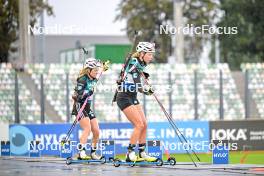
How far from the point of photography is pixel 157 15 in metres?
64.4

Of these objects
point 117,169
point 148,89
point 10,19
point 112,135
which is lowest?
point 117,169

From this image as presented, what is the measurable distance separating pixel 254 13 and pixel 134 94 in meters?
44.5

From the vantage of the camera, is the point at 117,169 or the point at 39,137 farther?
the point at 39,137

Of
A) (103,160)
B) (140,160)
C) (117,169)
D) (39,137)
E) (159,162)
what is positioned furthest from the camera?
(39,137)

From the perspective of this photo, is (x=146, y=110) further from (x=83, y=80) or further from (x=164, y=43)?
(x=164, y=43)

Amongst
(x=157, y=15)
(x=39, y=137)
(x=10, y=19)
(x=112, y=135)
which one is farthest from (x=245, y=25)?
(x=39, y=137)

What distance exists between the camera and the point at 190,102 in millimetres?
32156

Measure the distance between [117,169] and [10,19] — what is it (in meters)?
22.7

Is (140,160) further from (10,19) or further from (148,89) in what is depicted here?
(10,19)

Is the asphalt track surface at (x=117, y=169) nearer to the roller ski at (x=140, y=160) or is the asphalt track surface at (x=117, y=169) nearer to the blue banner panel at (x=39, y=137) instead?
the roller ski at (x=140, y=160)

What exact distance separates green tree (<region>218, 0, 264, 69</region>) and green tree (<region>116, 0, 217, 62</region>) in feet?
4.39

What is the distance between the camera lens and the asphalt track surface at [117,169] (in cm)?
1758

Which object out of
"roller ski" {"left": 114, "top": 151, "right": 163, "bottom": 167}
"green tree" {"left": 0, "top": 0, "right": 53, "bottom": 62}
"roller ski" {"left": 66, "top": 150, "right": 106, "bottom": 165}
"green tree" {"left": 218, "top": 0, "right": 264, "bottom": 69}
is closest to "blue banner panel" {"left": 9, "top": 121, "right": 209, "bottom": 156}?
"roller ski" {"left": 66, "top": 150, "right": 106, "bottom": 165}

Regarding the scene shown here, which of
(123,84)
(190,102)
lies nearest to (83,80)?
(123,84)
